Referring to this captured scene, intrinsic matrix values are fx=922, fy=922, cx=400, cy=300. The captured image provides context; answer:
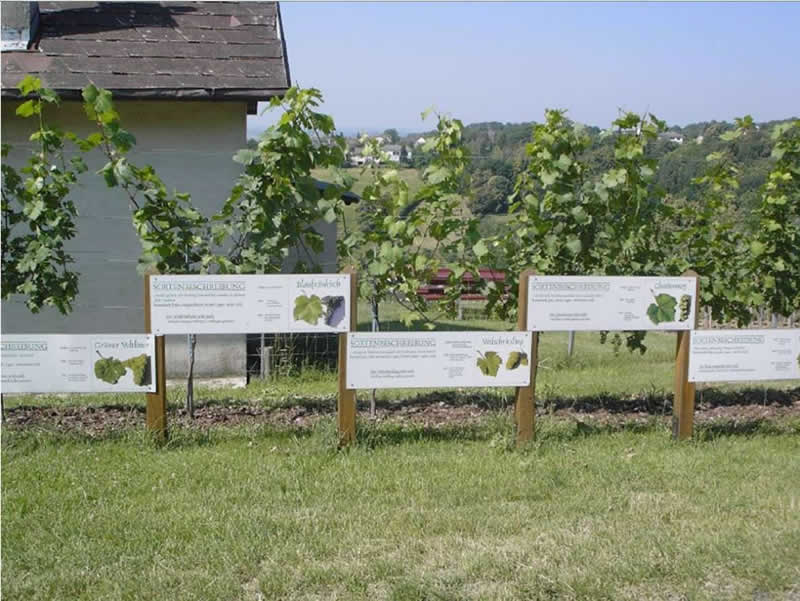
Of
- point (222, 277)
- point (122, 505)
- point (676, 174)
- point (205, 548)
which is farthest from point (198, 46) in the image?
point (205, 548)

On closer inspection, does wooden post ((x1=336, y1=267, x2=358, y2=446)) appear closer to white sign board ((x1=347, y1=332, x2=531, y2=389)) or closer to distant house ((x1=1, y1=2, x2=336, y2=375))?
white sign board ((x1=347, y1=332, x2=531, y2=389))

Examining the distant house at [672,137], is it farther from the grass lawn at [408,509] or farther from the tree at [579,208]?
the grass lawn at [408,509]

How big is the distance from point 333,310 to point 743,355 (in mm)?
3443

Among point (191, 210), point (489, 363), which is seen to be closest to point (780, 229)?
point (489, 363)

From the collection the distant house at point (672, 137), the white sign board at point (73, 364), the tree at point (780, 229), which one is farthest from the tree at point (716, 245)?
the white sign board at point (73, 364)

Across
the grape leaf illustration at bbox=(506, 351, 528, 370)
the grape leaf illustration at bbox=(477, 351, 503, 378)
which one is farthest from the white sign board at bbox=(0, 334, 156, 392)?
the grape leaf illustration at bbox=(506, 351, 528, 370)

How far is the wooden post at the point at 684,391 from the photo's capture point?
7.60m

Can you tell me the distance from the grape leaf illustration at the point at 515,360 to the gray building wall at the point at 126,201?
460 centimetres

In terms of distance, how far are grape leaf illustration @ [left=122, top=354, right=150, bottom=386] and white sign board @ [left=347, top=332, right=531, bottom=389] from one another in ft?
5.03

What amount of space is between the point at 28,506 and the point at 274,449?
1866mm

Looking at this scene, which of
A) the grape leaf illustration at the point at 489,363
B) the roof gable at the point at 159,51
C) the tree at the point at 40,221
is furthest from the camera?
the roof gable at the point at 159,51

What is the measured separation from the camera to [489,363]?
724cm

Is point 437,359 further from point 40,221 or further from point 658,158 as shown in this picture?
point 40,221

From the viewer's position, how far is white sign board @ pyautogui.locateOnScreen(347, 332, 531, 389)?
23.3ft
